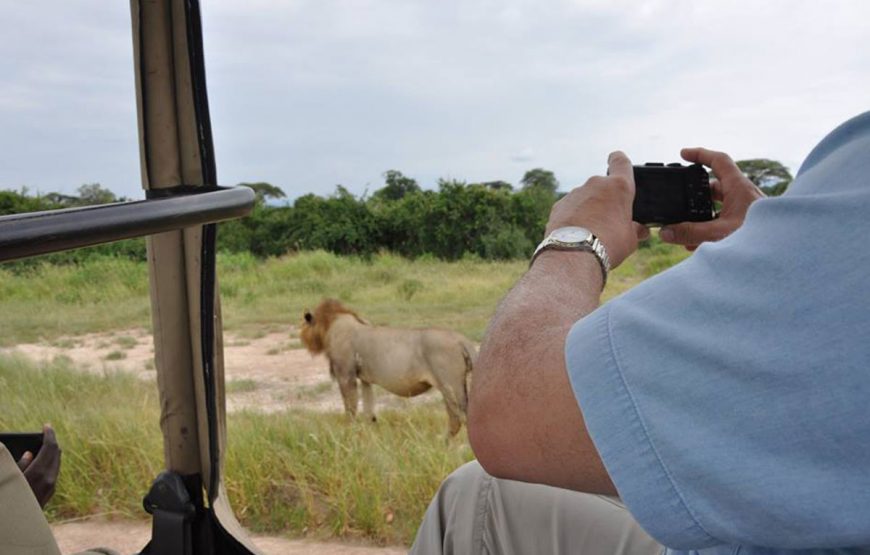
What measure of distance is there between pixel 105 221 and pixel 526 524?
2.16 feet

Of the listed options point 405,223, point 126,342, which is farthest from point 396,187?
point 126,342

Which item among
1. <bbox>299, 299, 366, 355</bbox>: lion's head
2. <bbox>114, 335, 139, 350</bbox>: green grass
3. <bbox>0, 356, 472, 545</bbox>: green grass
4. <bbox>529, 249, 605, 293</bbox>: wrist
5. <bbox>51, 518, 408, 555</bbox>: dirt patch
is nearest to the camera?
<bbox>529, 249, 605, 293</bbox>: wrist

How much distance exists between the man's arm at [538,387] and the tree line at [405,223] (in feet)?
30.7

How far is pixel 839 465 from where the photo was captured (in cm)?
50

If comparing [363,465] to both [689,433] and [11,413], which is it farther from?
[689,433]

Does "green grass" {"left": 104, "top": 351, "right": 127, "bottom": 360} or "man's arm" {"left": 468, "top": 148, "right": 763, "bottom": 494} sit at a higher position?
"man's arm" {"left": 468, "top": 148, "right": 763, "bottom": 494}

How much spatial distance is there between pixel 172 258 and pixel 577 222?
0.54m

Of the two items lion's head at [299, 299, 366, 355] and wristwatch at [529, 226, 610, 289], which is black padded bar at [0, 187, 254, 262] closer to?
wristwatch at [529, 226, 610, 289]

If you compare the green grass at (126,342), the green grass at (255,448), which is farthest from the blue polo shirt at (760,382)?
the green grass at (126,342)

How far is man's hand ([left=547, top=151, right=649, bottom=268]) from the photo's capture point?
800 millimetres

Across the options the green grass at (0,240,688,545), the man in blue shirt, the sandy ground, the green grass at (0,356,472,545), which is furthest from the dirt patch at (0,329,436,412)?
the man in blue shirt

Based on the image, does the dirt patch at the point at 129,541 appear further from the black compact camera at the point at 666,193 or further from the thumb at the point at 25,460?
the black compact camera at the point at 666,193

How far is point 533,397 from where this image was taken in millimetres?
618

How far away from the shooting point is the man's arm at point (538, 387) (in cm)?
60
